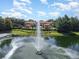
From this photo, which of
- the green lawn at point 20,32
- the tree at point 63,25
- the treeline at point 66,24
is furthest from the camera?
the treeline at point 66,24

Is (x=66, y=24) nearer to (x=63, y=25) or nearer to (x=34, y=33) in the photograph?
(x=63, y=25)

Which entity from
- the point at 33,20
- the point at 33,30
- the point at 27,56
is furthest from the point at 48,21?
the point at 27,56

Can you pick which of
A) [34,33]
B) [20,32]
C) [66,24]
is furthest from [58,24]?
[20,32]

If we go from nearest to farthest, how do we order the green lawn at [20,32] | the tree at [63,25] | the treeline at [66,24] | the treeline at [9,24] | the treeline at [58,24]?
the green lawn at [20,32], the treeline at [9,24], the treeline at [58,24], the tree at [63,25], the treeline at [66,24]

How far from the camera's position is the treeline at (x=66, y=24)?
64363mm

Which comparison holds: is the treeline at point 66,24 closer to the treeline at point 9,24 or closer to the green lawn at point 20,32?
the green lawn at point 20,32

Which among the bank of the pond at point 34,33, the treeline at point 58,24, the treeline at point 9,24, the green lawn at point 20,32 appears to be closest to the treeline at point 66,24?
the treeline at point 58,24

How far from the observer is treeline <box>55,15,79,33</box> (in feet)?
211

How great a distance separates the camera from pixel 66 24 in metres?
66.4

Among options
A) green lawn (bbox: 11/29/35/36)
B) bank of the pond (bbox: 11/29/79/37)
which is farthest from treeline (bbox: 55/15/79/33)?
green lawn (bbox: 11/29/35/36)

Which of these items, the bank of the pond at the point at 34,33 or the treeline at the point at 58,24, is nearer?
the bank of the pond at the point at 34,33

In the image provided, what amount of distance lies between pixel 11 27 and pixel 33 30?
19.7 feet

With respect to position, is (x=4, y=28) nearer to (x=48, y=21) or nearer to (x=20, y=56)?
(x=48, y=21)

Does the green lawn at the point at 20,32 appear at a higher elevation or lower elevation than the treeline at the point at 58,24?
lower
